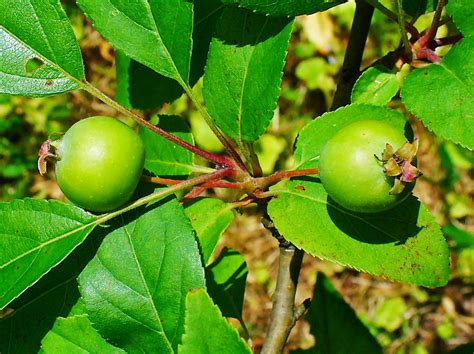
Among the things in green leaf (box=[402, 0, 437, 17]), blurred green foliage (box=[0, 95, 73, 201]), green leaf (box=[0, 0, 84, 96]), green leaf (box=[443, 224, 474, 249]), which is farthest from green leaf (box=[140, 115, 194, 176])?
blurred green foliage (box=[0, 95, 73, 201])

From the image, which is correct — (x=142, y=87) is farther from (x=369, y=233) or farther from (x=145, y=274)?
(x=369, y=233)

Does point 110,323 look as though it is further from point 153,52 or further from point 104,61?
point 104,61

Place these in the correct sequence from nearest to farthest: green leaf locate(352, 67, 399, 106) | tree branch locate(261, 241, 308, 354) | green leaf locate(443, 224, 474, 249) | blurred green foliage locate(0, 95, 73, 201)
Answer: green leaf locate(352, 67, 399, 106) → tree branch locate(261, 241, 308, 354) → green leaf locate(443, 224, 474, 249) → blurred green foliage locate(0, 95, 73, 201)

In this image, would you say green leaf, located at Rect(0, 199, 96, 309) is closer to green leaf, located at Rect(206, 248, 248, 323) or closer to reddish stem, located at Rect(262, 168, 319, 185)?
reddish stem, located at Rect(262, 168, 319, 185)

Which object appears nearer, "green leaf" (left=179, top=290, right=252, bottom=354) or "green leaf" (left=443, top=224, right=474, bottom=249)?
"green leaf" (left=179, top=290, right=252, bottom=354)

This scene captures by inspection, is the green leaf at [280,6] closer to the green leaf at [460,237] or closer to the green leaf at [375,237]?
the green leaf at [375,237]

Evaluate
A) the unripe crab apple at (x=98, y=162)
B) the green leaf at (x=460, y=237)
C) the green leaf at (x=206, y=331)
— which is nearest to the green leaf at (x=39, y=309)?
the unripe crab apple at (x=98, y=162)

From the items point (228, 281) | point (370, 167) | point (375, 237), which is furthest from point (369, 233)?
point (228, 281)
